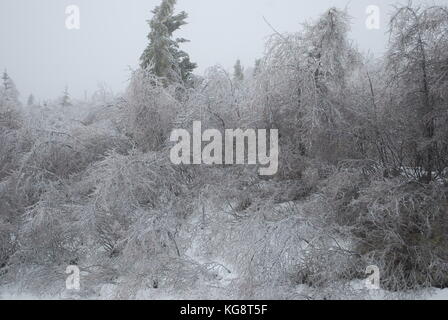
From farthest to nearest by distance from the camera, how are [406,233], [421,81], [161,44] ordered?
1. [161,44]
2. [421,81]
3. [406,233]

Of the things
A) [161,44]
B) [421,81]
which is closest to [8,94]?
[161,44]

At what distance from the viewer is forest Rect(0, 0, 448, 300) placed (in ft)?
25.5

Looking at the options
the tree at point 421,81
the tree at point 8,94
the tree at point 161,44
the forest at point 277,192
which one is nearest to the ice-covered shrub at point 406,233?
the forest at point 277,192

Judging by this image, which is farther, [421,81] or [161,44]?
[161,44]

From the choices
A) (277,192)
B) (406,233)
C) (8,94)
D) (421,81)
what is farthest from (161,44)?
(406,233)

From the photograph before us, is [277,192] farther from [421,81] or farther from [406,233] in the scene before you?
[421,81]

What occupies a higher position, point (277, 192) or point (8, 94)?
point (8, 94)

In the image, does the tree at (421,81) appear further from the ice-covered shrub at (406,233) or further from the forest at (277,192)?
the ice-covered shrub at (406,233)

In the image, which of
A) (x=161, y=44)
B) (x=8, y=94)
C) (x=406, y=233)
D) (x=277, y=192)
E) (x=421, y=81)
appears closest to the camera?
(x=406, y=233)

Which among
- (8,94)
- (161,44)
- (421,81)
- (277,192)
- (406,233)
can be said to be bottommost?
(406,233)

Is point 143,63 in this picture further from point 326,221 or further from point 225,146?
point 326,221

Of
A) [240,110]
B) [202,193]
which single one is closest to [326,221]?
[202,193]

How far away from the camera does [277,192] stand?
984cm

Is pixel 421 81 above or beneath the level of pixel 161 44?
beneath
